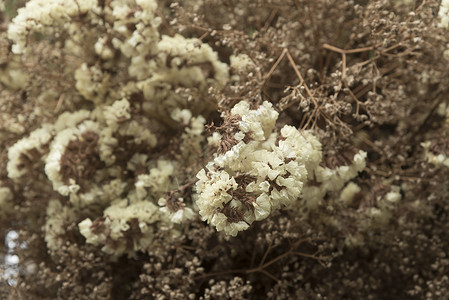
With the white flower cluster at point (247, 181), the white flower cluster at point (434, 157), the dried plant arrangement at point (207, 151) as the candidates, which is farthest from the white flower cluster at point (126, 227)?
the white flower cluster at point (434, 157)

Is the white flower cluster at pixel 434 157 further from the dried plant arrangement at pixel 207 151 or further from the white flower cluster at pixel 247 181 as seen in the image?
the white flower cluster at pixel 247 181

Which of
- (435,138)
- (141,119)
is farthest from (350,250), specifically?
(141,119)

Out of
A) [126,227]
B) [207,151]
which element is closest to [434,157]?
[207,151]

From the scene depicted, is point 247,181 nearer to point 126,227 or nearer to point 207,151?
point 207,151

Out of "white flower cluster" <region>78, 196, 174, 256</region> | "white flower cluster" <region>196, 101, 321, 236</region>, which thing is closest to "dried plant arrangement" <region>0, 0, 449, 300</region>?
"white flower cluster" <region>78, 196, 174, 256</region>

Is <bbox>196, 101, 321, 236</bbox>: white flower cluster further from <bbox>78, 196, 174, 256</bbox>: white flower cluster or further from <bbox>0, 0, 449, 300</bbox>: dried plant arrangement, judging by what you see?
<bbox>78, 196, 174, 256</bbox>: white flower cluster

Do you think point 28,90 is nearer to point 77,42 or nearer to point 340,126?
point 77,42
